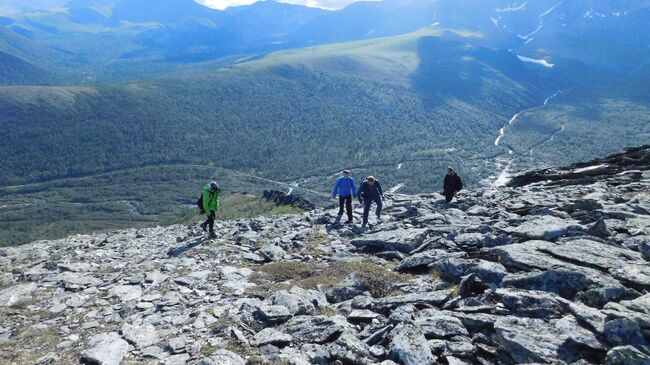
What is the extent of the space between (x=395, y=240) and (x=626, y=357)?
11530 millimetres

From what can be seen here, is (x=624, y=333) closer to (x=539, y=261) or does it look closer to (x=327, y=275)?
(x=539, y=261)

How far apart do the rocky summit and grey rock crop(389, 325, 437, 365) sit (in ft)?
0.12

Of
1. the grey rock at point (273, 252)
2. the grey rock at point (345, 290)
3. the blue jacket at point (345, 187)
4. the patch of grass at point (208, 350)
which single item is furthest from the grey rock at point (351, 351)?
the blue jacket at point (345, 187)

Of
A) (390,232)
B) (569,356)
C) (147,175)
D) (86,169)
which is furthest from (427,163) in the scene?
(569,356)

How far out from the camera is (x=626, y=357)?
29.0 feet

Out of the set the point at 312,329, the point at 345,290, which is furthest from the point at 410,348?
the point at 345,290

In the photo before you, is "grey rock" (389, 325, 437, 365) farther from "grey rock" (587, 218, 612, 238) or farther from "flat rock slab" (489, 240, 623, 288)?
"grey rock" (587, 218, 612, 238)

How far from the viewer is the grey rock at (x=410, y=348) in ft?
32.6

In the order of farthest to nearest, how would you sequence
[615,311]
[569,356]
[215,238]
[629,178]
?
[629,178]
[215,238]
[615,311]
[569,356]

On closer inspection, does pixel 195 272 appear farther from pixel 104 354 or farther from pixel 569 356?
pixel 569 356

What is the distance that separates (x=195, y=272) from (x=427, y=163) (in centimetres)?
16770

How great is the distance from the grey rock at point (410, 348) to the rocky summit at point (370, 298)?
4 centimetres

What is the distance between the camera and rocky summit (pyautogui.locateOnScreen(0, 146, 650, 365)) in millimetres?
10344

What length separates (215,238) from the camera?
25203mm
